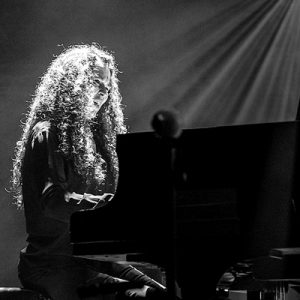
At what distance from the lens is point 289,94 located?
13.3 feet

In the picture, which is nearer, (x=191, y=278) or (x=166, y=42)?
(x=191, y=278)

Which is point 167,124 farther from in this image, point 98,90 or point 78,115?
point 98,90

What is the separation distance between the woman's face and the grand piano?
1167 mm

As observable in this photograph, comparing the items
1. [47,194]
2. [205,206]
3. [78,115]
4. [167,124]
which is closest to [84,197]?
[47,194]

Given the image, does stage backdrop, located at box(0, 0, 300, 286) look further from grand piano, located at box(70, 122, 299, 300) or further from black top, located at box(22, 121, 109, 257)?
grand piano, located at box(70, 122, 299, 300)

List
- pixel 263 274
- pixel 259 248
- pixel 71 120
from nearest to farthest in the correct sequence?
pixel 259 248, pixel 263 274, pixel 71 120

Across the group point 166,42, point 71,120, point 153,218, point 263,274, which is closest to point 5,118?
point 71,120

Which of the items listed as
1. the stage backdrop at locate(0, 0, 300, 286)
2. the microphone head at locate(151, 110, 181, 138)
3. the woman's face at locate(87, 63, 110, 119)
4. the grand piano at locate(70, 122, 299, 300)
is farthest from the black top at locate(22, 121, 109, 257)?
the microphone head at locate(151, 110, 181, 138)

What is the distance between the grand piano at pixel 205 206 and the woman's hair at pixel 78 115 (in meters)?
0.99

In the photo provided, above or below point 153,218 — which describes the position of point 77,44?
above

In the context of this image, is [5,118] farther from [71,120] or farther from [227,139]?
[227,139]

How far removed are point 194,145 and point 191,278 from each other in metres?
0.54

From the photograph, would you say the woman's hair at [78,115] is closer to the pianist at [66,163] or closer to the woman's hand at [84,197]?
the pianist at [66,163]

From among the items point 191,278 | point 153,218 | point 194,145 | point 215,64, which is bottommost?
point 191,278
